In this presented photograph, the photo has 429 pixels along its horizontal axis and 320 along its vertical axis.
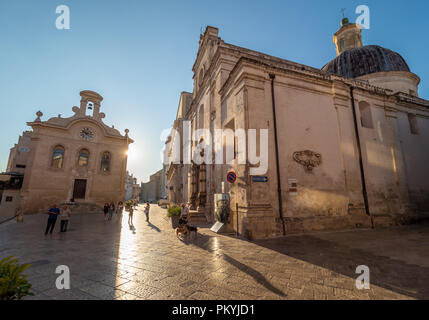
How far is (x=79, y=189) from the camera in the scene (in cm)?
2288

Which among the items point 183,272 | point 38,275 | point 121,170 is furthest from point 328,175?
point 121,170

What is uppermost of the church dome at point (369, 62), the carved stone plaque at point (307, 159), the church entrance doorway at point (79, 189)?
the church dome at point (369, 62)

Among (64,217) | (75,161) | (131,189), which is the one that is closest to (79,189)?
Answer: (75,161)

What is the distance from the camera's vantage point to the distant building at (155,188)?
59100 millimetres

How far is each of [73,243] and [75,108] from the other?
78.0 feet

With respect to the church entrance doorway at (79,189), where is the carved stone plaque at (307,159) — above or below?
above

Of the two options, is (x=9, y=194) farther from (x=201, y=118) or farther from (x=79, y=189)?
(x=201, y=118)

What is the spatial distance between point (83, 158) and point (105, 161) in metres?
2.45

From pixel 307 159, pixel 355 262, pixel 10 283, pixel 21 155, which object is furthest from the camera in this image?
pixel 21 155

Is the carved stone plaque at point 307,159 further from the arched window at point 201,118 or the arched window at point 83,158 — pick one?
the arched window at point 83,158

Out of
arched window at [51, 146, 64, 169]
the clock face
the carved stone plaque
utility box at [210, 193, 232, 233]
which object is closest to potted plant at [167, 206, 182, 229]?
utility box at [210, 193, 232, 233]

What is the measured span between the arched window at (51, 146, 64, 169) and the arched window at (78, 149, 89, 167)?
1.78 m

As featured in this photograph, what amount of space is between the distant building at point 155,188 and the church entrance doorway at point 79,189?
108 ft

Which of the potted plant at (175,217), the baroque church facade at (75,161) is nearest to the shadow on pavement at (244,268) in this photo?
the potted plant at (175,217)
